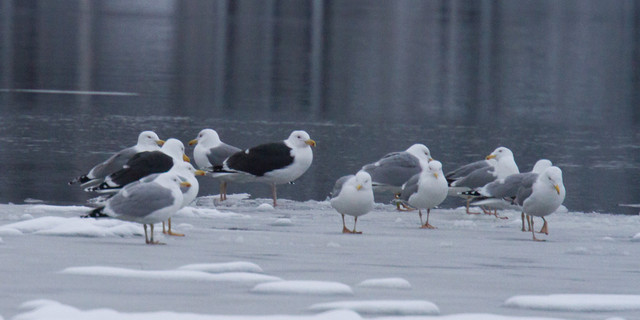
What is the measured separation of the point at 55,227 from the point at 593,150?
12.4 metres

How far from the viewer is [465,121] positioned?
24.0m

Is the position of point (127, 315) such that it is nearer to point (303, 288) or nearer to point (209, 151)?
point (303, 288)

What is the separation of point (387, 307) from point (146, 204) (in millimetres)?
3161

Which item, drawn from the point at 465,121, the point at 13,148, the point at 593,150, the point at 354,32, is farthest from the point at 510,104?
the point at 354,32

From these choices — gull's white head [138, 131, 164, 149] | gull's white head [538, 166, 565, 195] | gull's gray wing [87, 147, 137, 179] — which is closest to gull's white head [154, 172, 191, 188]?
gull's gray wing [87, 147, 137, 179]

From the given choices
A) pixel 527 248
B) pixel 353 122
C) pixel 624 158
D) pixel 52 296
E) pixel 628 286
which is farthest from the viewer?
pixel 353 122

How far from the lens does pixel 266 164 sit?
13.2 meters

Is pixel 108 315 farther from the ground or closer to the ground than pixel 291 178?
farther from the ground

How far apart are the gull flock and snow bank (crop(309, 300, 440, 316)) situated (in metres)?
2.92

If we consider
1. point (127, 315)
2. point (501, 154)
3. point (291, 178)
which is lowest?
point (291, 178)

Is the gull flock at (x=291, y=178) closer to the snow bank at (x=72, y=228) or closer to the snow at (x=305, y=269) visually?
the snow bank at (x=72, y=228)

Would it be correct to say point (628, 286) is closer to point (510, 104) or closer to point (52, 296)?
point (52, 296)

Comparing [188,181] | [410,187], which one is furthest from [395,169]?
[188,181]

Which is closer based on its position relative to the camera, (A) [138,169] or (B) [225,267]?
(B) [225,267]
